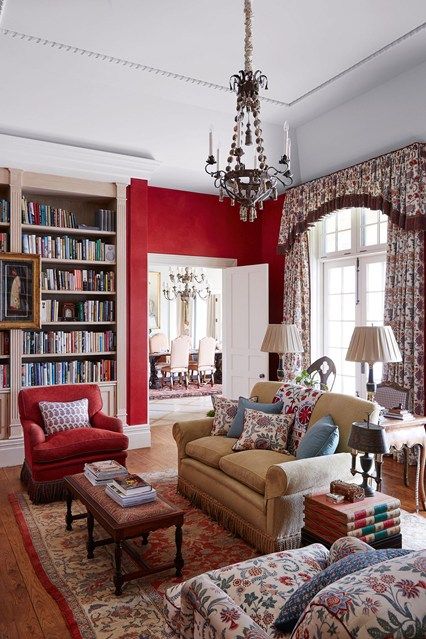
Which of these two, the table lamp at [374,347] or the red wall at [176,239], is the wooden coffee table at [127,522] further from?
the red wall at [176,239]

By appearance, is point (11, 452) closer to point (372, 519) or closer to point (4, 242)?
point (4, 242)

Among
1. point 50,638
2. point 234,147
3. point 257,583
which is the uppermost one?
point 234,147

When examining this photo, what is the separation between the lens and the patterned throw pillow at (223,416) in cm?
411

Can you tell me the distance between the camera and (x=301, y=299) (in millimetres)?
6320

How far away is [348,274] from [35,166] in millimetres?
3704

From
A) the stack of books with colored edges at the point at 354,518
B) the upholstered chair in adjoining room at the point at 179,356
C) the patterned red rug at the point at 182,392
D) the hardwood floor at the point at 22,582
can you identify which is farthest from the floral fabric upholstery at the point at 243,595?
the upholstered chair in adjoining room at the point at 179,356

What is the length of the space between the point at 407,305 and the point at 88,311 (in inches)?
133

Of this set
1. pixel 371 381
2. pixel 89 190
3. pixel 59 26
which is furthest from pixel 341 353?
pixel 59 26

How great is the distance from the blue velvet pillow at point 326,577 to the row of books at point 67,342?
4317 mm

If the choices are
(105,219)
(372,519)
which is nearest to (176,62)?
(105,219)

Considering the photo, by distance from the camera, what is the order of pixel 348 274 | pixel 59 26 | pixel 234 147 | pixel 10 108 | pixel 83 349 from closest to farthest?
pixel 234 147, pixel 59 26, pixel 10 108, pixel 83 349, pixel 348 274

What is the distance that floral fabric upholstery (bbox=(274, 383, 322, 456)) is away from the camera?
3.65 meters

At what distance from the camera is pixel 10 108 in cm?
481

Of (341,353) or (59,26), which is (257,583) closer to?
(59,26)
